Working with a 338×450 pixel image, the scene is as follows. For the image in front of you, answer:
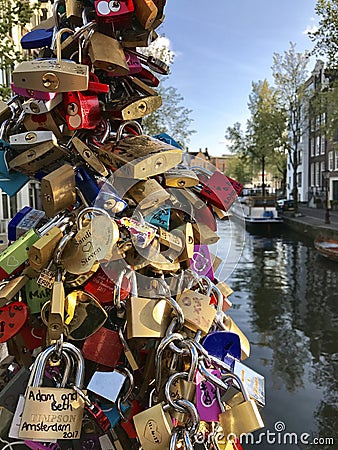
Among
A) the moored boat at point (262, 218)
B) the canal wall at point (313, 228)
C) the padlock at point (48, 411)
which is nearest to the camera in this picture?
the padlock at point (48, 411)

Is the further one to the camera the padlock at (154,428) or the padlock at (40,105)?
the padlock at (40,105)

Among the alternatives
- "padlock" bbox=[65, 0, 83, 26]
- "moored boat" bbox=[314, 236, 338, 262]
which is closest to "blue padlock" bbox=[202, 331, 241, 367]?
"padlock" bbox=[65, 0, 83, 26]

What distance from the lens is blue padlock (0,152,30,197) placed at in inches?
36.2

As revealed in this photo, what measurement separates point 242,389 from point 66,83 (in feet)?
2.21

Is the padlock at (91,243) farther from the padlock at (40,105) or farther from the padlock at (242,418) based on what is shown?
the padlock at (242,418)

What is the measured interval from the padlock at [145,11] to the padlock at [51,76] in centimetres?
19

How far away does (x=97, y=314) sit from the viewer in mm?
797

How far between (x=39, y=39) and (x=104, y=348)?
0.71 m

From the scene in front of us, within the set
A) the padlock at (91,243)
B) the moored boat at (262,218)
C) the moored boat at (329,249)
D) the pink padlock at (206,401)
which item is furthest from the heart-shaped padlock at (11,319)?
the moored boat at (262,218)

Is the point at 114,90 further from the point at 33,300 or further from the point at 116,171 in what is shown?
the point at 33,300

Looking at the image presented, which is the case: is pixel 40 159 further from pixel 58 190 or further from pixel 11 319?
pixel 11 319

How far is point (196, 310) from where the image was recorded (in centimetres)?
86

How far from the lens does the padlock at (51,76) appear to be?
0.78m

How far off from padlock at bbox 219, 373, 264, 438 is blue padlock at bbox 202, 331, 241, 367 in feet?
0.30
